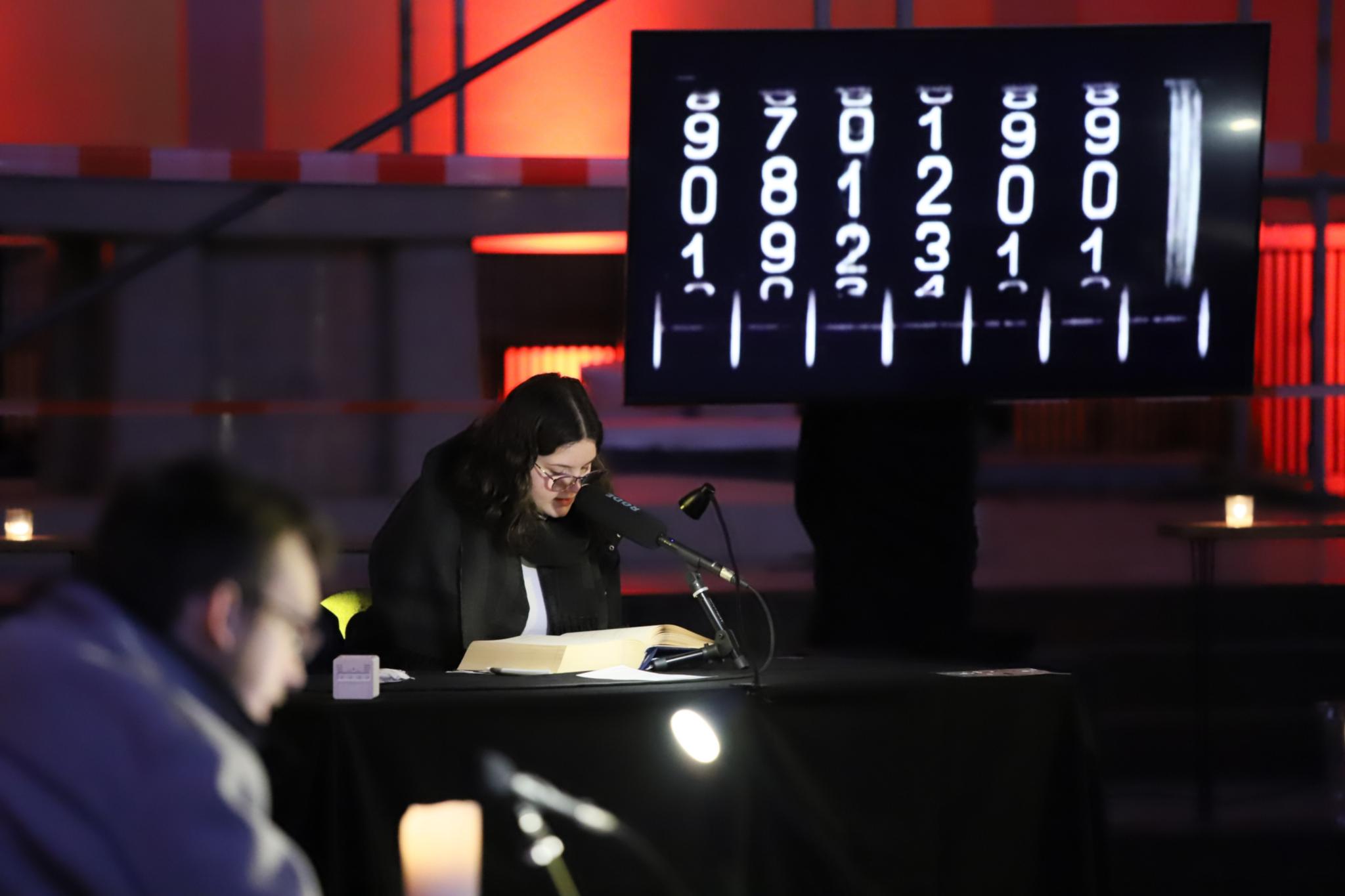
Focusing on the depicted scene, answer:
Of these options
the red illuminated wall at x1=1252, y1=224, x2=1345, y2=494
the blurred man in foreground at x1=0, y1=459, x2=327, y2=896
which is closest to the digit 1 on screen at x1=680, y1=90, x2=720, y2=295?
the blurred man in foreground at x1=0, y1=459, x2=327, y2=896

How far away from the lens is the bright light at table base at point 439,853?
1.47 meters

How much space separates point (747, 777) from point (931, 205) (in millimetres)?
1723

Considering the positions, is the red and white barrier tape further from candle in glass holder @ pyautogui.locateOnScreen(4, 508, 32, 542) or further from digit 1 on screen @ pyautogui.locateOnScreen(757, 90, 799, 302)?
candle in glass holder @ pyautogui.locateOnScreen(4, 508, 32, 542)

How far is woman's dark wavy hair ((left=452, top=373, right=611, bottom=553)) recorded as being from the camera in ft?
11.2

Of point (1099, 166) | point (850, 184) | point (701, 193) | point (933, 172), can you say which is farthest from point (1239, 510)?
point (701, 193)

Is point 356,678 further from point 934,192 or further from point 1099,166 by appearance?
point 1099,166

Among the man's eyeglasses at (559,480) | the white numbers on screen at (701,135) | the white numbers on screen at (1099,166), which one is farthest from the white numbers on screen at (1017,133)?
the man's eyeglasses at (559,480)

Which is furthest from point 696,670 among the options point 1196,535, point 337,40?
point 337,40

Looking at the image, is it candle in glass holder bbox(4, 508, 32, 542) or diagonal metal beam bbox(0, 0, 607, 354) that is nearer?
diagonal metal beam bbox(0, 0, 607, 354)

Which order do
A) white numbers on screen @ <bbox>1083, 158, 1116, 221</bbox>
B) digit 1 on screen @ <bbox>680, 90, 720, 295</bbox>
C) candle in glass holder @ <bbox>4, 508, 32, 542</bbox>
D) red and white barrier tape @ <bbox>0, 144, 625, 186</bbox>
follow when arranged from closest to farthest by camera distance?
digit 1 on screen @ <bbox>680, 90, 720, 295</bbox> < white numbers on screen @ <bbox>1083, 158, 1116, 221</bbox> < red and white barrier tape @ <bbox>0, 144, 625, 186</bbox> < candle in glass holder @ <bbox>4, 508, 32, 542</bbox>

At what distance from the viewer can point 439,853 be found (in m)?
1.47

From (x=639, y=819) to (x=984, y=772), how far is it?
0.64 m

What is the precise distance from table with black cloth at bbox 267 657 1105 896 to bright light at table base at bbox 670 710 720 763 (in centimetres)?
3

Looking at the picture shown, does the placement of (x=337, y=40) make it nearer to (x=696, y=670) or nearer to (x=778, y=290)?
(x=778, y=290)
